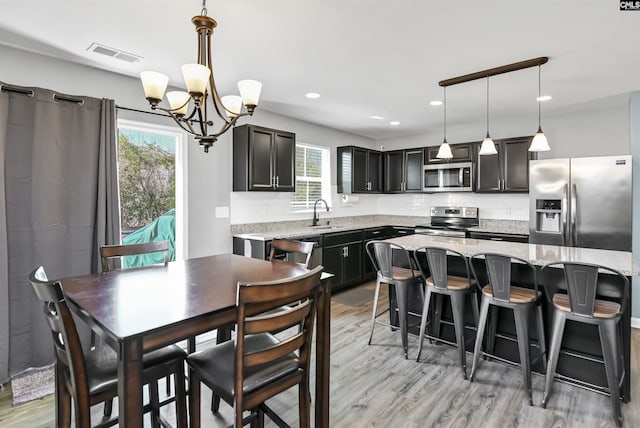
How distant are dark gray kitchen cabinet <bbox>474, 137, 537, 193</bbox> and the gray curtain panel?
4.78m

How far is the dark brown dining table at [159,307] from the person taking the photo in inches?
47.1

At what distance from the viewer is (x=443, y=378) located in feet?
8.41

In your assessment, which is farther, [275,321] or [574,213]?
[574,213]

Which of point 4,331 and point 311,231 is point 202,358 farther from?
point 311,231

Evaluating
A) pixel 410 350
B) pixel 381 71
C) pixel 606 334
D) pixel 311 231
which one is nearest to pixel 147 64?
pixel 381 71

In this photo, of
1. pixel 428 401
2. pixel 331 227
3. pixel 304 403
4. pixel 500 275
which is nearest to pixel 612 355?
Result: pixel 500 275

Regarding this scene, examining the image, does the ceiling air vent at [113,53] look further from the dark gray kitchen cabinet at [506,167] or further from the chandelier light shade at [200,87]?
the dark gray kitchen cabinet at [506,167]

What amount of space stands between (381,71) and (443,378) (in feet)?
8.85


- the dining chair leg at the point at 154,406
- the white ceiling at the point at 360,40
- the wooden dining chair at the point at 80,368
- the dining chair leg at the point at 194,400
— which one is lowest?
the dining chair leg at the point at 154,406

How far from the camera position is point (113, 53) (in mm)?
2658

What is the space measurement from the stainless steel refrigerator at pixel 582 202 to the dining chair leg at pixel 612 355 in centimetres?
209

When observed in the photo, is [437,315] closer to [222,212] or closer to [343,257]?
[343,257]

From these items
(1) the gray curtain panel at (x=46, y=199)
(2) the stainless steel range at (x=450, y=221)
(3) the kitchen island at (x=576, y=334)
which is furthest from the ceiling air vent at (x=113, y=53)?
(2) the stainless steel range at (x=450, y=221)

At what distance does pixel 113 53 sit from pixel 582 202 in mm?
4869
